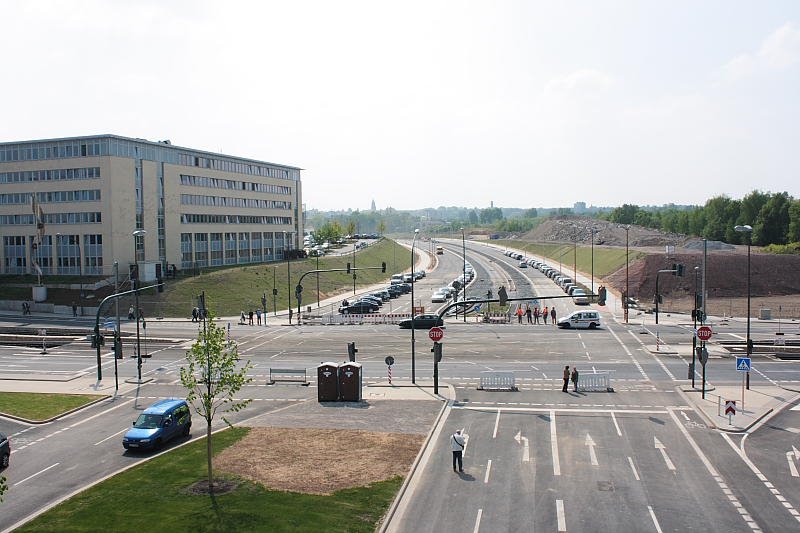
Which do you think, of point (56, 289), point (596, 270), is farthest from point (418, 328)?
point (596, 270)

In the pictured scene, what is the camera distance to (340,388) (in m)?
35.6

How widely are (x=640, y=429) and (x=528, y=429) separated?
16.1ft

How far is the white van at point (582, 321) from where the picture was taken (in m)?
60.8

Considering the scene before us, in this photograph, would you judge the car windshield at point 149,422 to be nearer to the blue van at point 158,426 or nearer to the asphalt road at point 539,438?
the blue van at point 158,426

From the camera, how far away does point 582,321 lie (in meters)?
60.9

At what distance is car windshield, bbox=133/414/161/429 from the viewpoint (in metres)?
27.8

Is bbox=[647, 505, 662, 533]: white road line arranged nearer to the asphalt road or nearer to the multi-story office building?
the asphalt road

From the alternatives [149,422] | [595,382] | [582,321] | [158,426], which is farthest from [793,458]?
[582,321]

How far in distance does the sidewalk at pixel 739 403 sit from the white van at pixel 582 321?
2294 centimetres

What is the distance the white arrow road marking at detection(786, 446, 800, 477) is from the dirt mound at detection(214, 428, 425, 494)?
13.6 m

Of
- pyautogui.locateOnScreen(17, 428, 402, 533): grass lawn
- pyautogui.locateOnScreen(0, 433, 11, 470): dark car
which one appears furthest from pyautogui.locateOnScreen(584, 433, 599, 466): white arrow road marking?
pyautogui.locateOnScreen(0, 433, 11, 470): dark car

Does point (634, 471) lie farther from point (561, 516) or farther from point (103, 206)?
point (103, 206)

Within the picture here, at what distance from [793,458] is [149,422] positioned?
2556cm

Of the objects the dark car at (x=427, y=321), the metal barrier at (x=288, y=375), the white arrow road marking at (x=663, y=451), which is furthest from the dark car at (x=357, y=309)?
the white arrow road marking at (x=663, y=451)
